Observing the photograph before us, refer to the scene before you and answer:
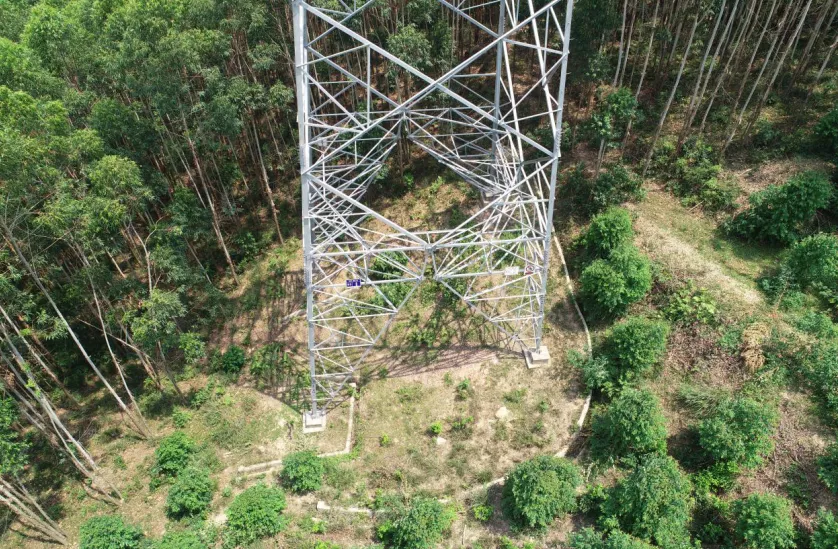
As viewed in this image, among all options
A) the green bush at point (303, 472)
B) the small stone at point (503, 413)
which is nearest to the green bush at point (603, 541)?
the small stone at point (503, 413)

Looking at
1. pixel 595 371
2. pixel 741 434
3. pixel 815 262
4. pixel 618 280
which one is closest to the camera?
pixel 741 434

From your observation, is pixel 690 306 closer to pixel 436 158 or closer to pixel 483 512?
pixel 483 512

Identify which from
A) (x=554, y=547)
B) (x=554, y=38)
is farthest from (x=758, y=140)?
(x=554, y=547)

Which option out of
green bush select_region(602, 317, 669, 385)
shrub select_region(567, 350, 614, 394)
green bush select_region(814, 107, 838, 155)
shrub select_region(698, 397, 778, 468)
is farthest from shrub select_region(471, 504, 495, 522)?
green bush select_region(814, 107, 838, 155)

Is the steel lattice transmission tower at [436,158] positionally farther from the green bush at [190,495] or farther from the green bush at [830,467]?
the green bush at [830,467]

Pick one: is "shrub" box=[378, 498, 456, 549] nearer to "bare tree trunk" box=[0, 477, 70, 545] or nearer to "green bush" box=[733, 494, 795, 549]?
"green bush" box=[733, 494, 795, 549]

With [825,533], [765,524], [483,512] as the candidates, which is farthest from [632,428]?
[483,512]

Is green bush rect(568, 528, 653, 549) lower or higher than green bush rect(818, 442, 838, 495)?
lower

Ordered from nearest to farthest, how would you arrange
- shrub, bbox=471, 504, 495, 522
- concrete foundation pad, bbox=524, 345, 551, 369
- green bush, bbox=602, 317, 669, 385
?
shrub, bbox=471, 504, 495, 522 < green bush, bbox=602, 317, 669, 385 < concrete foundation pad, bbox=524, 345, 551, 369

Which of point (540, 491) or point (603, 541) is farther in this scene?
point (540, 491)
